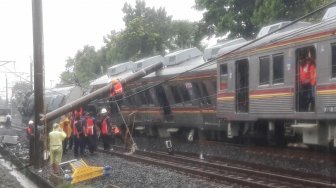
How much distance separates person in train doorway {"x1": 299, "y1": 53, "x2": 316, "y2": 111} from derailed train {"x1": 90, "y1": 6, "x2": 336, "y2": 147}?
10 centimetres

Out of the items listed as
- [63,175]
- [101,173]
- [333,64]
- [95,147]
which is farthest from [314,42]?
[95,147]

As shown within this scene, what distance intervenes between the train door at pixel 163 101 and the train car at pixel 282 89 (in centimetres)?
503

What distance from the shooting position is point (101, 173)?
564 inches

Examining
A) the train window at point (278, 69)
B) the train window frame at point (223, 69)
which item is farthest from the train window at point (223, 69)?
the train window at point (278, 69)

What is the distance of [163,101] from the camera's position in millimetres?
23484

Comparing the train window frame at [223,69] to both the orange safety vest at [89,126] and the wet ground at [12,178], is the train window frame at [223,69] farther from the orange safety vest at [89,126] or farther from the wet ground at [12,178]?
the wet ground at [12,178]

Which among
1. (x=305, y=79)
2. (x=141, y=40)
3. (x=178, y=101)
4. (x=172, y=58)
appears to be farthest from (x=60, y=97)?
(x=305, y=79)

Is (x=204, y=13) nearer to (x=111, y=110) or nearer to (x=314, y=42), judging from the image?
(x=111, y=110)

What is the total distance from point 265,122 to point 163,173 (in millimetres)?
4391

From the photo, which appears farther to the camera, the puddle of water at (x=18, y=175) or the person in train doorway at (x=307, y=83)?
the puddle of water at (x=18, y=175)

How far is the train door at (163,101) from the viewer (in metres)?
23.1

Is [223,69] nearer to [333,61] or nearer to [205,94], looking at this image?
[205,94]

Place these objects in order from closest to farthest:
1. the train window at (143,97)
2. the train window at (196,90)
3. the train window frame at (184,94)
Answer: the train window at (196,90) → the train window frame at (184,94) → the train window at (143,97)

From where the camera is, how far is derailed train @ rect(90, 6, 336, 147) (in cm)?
1318
